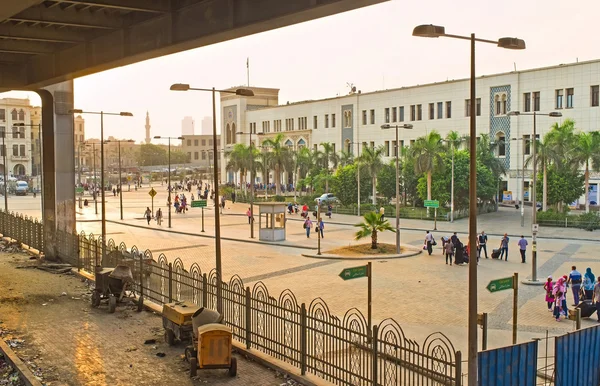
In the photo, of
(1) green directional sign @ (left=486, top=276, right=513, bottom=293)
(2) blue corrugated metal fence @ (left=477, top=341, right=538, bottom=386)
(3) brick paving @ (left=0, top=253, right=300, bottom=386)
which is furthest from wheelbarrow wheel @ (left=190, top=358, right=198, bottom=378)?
(1) green directional sign @ (left=486, top=276, right=513, bottom=293)

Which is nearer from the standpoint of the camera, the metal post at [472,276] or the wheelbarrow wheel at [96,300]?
the metal post at [472,276]

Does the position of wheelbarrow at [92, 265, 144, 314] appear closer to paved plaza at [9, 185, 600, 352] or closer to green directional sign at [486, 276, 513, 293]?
paved plaza at [9, 185, 600, 352]

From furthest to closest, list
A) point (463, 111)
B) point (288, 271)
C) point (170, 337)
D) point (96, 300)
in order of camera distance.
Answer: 1. point (463, 111)
2. point (288, 271)
3. point (96, 300)
4. point (170, 337)

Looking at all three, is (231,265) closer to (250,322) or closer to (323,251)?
(323,251)

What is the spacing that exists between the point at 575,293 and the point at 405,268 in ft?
29.8

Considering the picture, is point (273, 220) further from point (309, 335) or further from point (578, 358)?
point (578, 358)

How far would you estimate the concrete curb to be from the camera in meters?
11.9

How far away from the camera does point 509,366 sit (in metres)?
10.0

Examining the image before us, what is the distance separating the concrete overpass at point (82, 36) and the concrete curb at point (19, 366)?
7.34 metres

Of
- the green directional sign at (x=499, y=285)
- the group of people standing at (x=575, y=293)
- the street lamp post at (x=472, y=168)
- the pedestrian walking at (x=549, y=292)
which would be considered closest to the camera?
the street lamp post at (x=472, y=168)

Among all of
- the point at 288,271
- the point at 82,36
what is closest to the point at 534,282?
the point at 288,271

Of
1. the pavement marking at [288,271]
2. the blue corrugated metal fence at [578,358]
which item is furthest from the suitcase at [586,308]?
the pavement marking at [288,271]

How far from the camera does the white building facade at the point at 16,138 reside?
11425 centimetres

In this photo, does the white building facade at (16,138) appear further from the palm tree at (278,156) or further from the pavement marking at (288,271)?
the pavement marking at (288,271)
